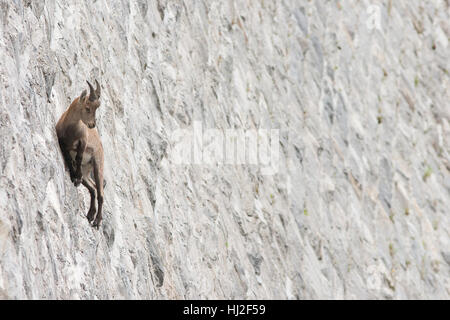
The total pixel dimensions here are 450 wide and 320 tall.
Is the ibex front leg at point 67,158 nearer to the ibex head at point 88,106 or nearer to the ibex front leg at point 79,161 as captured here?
the ibex front leg at point 79,161

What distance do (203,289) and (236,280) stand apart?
938 mm

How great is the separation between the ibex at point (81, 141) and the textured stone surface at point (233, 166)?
11 cm

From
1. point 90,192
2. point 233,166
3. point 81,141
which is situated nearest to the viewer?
point 81,141

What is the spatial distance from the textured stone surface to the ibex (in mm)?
112

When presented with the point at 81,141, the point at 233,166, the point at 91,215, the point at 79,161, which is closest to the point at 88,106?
the point at 81,141

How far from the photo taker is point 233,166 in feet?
37.0

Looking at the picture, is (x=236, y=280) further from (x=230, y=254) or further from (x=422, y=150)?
(x=422, y=150)

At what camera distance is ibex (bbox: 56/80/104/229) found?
22.0 feet

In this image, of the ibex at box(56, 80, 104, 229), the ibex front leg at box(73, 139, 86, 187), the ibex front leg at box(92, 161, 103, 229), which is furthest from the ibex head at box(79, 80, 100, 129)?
the ibex front leg at box(92, 161, 103, 229)

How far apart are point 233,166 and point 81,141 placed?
473cm

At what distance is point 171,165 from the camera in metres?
9.71

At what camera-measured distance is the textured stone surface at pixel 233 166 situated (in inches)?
252

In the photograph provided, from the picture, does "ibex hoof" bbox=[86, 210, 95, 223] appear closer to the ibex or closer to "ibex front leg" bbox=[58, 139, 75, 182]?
the ibex

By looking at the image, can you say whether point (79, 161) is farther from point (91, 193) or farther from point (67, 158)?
point (91, 193)
